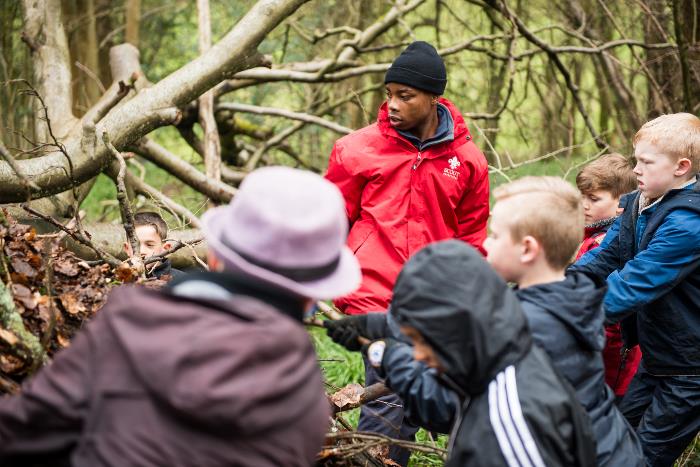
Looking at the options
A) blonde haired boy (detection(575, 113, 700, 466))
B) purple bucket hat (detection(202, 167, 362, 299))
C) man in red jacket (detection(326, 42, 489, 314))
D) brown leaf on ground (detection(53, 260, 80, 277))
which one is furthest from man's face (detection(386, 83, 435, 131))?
purple bucket hat (detection(202, 167, 362, 299))

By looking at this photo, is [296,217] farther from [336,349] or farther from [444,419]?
[336,349]

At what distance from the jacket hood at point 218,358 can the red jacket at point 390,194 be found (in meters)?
1.91

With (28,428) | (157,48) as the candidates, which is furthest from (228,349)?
(157,48)

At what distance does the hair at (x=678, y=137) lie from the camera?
3.39 m

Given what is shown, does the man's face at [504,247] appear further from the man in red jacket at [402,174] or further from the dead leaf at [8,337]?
the dead leaf at [8,337]

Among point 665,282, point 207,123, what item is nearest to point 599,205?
point 665,282

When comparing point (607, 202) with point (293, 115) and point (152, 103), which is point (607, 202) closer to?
point (152, 103)

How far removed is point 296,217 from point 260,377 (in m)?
0.35

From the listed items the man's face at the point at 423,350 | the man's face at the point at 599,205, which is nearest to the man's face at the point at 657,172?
the man's face at the point at 599,205

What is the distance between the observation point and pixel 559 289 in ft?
7.26

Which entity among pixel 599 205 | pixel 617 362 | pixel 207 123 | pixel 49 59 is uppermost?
pixel 49 59

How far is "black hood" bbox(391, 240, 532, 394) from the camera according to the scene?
6.29 ft

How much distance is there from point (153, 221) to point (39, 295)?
1.97 metres

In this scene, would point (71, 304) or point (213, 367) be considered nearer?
point (213, 367)
